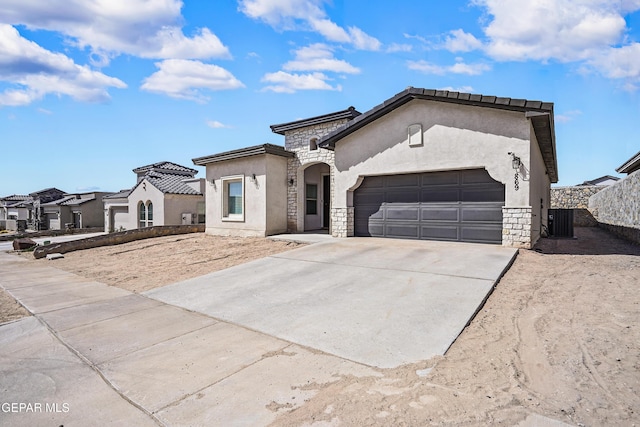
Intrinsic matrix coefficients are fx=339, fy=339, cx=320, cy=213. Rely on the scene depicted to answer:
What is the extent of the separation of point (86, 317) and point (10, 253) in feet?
49.9

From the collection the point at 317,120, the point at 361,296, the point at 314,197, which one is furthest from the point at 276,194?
the point at 361,296

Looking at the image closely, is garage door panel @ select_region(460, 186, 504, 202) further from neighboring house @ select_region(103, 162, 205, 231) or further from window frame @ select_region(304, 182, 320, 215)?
neighboring house @ select_region(103, 162, 205, 231)

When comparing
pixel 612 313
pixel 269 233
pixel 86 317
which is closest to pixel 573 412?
pixel 612 313

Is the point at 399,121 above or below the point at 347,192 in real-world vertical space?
above

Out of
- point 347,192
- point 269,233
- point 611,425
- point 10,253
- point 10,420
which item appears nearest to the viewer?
point 611,425

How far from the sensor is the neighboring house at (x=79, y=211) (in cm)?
3497

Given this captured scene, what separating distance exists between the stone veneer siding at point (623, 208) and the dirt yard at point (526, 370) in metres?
7.36

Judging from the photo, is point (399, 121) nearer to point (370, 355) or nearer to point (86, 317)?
point (370, 355)

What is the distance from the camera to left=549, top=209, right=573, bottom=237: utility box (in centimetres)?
1498

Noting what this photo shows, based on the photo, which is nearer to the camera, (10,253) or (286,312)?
(286,312)

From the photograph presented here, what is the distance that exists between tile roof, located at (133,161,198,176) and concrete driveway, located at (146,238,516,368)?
2416 centimetres

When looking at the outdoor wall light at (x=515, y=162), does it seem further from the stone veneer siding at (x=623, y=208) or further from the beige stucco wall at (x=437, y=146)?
the stone veneer siding at (x=623, y=208)

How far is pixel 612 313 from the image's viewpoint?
5.08 meters

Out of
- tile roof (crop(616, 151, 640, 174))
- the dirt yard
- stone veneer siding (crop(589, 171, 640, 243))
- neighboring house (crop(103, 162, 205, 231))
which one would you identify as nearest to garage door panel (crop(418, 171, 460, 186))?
the dirt yard
